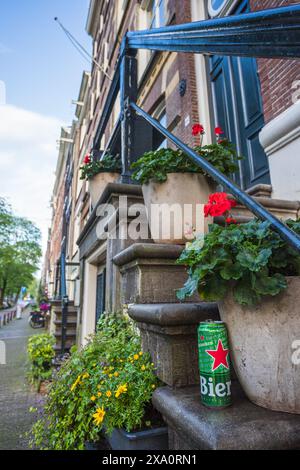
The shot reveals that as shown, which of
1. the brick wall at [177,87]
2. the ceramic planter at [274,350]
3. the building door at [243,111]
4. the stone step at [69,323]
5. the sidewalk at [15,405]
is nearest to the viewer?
the ceramic planter at [274,350]

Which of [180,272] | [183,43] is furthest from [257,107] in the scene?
[180,272]

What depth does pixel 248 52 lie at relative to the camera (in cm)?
108

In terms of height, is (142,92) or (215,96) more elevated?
(142,92)

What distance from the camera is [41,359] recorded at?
15.8ft

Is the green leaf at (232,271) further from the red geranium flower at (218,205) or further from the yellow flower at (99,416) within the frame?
the yellow flower at (99,416)

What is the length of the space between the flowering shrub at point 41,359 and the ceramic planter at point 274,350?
14.1 ft

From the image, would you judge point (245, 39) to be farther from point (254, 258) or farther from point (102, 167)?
point (102, 167)

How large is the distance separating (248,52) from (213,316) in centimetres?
112

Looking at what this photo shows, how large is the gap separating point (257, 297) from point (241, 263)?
14 cm

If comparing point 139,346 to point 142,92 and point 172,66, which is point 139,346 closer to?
point 172,66

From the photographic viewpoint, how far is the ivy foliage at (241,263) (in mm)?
1006

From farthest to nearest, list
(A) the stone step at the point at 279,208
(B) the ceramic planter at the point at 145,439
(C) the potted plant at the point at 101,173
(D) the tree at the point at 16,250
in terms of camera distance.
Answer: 1. (D) the tree at the point at 16,250
2. (C) the potted plant at the point at 101,173
3. (A) the stone step at the point at 279,208
4. (B) the ceramic planter at the point at 145,439

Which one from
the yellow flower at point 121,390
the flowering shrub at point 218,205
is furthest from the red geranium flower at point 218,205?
the yellow flower at point 121,390

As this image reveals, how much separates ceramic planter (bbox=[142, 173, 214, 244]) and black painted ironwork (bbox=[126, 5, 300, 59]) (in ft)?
2.65
